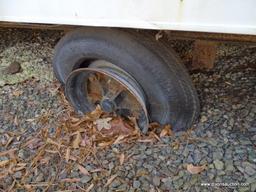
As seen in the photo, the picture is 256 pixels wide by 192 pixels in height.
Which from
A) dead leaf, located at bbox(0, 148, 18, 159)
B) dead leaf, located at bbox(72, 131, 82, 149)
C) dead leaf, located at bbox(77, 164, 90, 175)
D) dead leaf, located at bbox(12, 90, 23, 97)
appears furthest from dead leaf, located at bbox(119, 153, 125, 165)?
dead leaf, located at bbox(12, 90, 23, 97)

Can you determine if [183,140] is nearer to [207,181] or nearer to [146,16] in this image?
[207,181]

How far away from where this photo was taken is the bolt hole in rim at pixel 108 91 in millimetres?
2316

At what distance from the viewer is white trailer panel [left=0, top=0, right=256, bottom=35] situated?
1.77 m

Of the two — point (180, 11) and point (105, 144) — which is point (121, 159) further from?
point (180, 11)

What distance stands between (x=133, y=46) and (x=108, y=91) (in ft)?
1.41

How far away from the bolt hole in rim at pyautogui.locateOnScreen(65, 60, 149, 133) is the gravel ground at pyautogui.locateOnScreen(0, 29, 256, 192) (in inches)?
9.0

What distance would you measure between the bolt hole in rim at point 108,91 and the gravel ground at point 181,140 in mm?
229

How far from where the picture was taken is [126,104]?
2.48 meters

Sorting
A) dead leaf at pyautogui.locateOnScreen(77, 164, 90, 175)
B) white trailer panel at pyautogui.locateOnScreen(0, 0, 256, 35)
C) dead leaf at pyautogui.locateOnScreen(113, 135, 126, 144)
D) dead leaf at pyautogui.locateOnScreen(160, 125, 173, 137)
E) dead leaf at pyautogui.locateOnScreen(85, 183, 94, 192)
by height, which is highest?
white trailer panel at pyautogui.locateOnScreen(0, 0, 256, 35)

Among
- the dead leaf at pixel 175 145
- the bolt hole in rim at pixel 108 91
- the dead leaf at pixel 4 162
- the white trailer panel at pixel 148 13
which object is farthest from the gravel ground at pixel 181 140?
the white trailer panel at pixel 148 13

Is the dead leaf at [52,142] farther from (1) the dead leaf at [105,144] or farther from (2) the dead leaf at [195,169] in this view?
(2) the dead leaf at [195,169]

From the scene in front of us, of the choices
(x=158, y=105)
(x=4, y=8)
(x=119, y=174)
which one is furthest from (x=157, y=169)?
(x=4, y=8)

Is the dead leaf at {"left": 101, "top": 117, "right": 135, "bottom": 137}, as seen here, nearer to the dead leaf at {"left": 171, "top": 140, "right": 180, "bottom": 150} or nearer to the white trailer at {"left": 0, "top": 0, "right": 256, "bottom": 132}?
the white trailer at {"left": 0, "top": 0, "right": 256, "bottom": 132}

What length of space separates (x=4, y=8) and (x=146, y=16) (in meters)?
0.98
